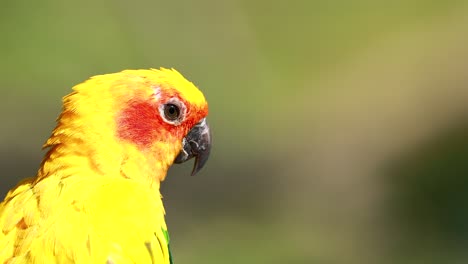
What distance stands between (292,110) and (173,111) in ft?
28.5

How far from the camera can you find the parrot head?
176 inches

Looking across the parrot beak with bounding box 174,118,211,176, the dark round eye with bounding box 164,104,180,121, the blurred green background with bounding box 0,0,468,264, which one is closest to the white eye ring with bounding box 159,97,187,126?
the dark round eye with bounding box 164,104,180,121

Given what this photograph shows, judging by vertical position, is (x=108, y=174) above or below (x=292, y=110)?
above

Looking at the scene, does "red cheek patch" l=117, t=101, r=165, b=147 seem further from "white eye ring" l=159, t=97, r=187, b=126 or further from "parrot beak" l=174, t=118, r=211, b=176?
"parrot beak" l=174, t=118, r=211, b=176

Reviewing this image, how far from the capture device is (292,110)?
13445 millimetres

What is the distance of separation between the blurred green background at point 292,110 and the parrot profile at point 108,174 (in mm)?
5940

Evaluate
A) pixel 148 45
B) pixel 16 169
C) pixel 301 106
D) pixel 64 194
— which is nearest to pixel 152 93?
pixel 64 194

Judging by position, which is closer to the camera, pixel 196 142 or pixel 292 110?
pixel 196 142

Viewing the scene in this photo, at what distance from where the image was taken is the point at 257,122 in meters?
12.6

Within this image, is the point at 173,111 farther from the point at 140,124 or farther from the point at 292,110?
the point at 292,110

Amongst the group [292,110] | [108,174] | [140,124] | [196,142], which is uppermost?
[140,124]

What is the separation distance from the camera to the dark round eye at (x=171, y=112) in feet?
15.7

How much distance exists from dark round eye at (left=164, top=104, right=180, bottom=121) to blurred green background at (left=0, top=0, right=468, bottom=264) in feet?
19.4

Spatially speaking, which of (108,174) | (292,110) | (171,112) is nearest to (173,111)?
(171,112)
